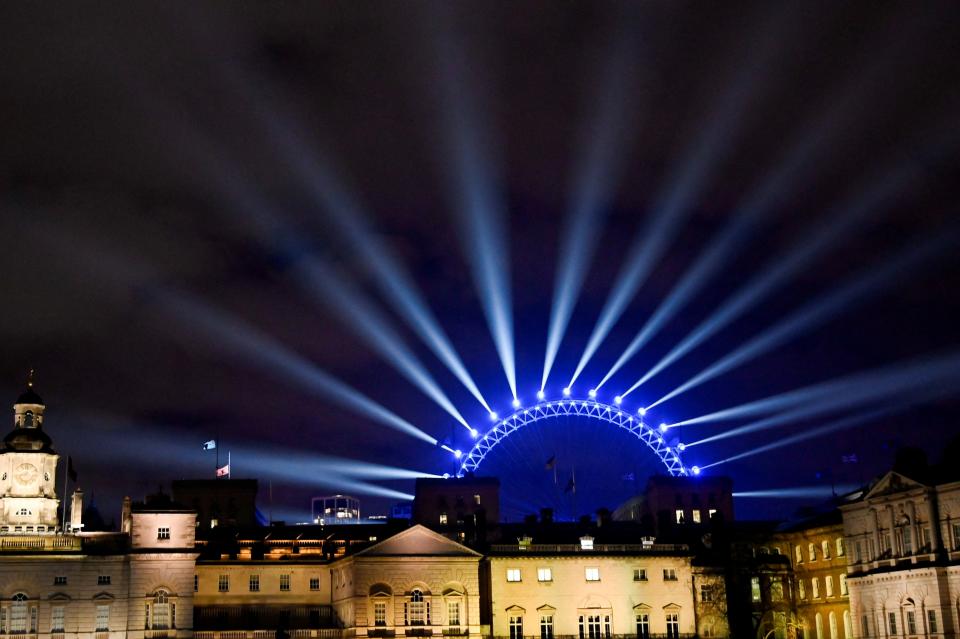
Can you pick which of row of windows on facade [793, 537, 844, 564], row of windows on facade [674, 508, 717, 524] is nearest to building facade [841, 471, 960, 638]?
row of windows on facade [793, 537, 844, 564]

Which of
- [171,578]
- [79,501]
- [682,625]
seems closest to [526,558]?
[682,625]

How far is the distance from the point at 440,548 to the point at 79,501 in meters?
28.1

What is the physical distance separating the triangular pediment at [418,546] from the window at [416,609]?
9.84 ft

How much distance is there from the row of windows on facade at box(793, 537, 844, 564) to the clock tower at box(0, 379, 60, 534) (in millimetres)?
61012

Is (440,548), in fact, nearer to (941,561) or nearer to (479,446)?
(479,446)

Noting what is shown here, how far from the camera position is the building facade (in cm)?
9244

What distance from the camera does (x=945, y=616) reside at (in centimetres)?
9162

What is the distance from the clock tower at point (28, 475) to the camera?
97000 mm

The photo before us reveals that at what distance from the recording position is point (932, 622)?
93062mm

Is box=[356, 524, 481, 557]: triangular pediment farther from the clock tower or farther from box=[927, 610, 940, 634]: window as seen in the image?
box=[927, 610, 940, 634]: window

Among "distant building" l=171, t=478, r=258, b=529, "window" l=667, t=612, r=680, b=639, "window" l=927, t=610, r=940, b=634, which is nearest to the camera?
"window" l=927, t=610, r=940, b=634

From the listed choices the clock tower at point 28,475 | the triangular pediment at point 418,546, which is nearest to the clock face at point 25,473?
the clock tower at point 28,475

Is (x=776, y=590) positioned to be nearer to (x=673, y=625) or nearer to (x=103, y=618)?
(x=673, y=625)

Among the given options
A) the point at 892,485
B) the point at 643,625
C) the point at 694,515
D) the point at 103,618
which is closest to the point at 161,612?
the point at 103,618
